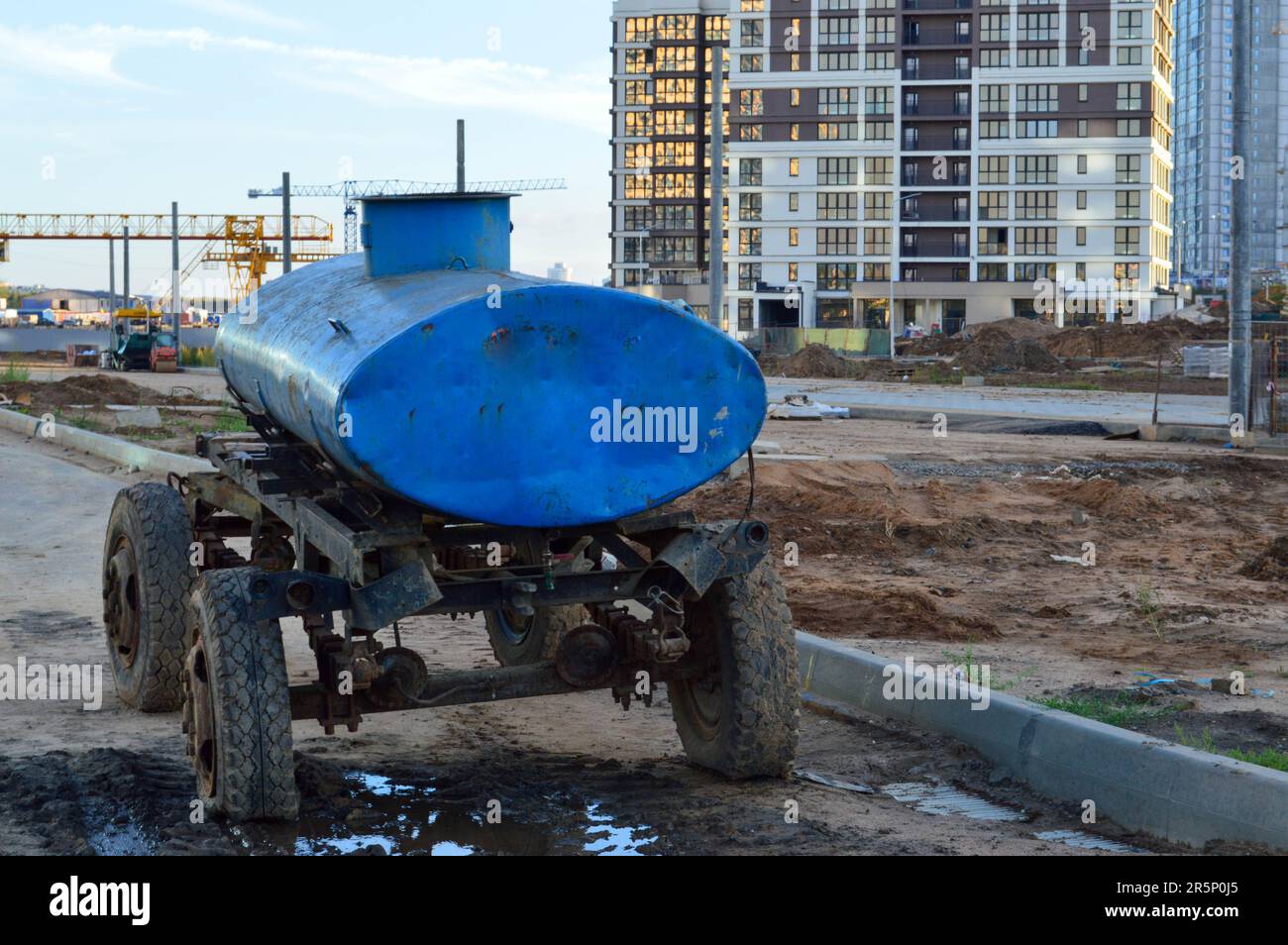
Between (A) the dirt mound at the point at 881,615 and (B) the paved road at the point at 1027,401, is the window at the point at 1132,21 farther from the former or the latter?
(A) the dirt mound at the point at 881,615

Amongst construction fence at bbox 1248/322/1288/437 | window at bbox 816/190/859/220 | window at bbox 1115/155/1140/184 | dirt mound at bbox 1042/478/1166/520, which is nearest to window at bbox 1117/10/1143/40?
window at bbox 1115/155/1140/184

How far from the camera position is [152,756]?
727cm

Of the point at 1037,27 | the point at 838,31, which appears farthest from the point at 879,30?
the point at 1037,27

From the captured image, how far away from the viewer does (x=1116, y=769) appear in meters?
6.44

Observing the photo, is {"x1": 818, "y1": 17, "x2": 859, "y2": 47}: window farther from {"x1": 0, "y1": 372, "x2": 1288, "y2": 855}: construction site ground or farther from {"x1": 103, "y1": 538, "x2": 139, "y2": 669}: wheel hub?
{"x1": 103, "y1": 538, "x2": 139, "y2": 669}: wheel hub

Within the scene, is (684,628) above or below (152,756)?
above

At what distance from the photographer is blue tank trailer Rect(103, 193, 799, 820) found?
5.95 m

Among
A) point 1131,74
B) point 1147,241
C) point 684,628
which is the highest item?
point 1131,74

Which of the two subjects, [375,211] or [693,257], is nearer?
[375,211]

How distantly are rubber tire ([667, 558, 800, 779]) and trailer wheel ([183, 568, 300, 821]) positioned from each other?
6.02 ft

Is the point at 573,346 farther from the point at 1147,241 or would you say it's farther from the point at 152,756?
the point at 1147,241

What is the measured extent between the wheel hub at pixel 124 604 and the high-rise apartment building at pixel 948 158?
351 feet

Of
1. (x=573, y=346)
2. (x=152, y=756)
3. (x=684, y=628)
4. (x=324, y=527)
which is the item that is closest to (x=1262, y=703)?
(x=684, y=628)
